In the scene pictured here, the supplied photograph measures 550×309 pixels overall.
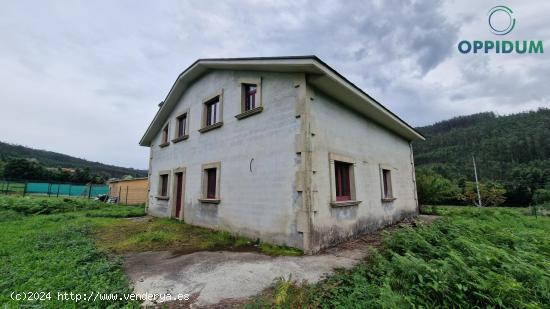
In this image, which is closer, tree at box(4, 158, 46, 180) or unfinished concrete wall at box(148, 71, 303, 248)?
unfinished concrete wall at box(148, 71, 303, 248)

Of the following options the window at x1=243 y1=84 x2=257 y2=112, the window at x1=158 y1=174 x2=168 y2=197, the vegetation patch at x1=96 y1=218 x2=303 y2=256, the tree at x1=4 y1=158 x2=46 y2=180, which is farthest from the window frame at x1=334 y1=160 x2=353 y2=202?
the tree at x1=4 y1=158 x2=46 y2=180

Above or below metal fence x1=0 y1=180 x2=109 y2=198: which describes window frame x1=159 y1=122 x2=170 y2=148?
above

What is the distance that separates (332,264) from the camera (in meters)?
4.37

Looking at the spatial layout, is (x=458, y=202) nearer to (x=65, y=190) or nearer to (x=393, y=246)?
(x=393, y=246)

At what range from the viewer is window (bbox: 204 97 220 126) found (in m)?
8.73

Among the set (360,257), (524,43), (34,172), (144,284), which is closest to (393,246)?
(360,257)

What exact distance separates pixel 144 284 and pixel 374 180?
7453 millimetres

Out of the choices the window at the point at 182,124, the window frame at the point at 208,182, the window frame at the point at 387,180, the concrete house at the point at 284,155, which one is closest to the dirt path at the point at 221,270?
the concrete house at the point at 284,155

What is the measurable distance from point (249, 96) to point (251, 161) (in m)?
2.30

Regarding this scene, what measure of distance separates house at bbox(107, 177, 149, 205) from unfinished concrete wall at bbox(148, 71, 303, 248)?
11.1m

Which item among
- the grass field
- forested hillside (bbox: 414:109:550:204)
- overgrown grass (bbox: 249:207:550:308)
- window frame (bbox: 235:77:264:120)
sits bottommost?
the grass field

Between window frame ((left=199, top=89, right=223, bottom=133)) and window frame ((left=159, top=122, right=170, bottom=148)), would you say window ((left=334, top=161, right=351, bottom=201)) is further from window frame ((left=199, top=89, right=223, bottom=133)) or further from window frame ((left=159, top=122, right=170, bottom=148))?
window frame ((left=159, top=122, right=170, bottom=148))

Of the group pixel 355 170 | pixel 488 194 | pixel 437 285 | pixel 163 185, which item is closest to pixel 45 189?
pixel 163 185

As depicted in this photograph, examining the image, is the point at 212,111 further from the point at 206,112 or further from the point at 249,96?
the point at 249,96
